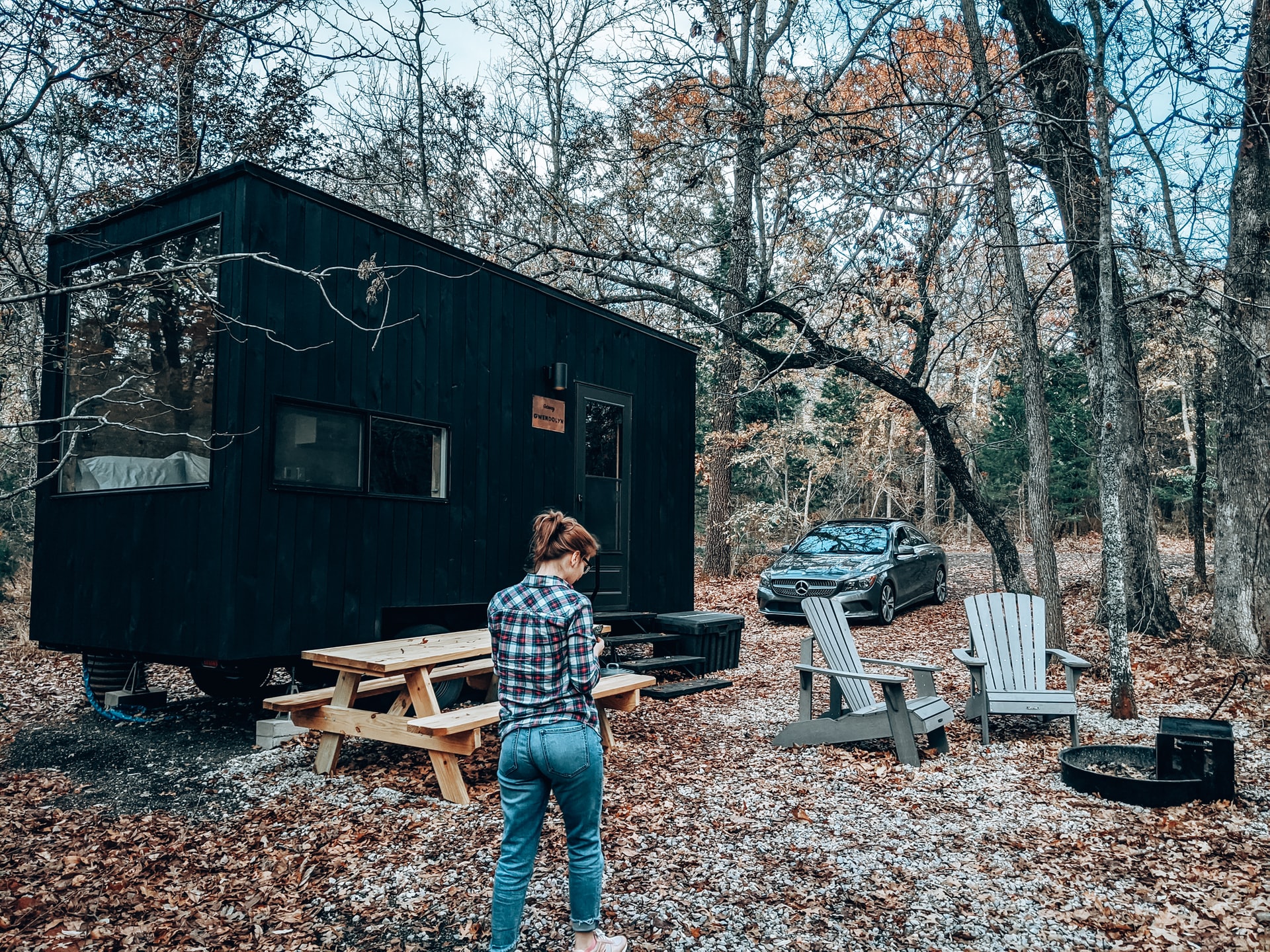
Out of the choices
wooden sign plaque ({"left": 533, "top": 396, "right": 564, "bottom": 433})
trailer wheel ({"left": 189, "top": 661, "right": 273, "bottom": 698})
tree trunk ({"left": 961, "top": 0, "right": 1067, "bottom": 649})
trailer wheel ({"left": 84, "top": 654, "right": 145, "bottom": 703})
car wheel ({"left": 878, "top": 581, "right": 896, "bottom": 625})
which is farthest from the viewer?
car wheel ({"left": 878, "top": 581, "right": 896, "bottom": 625})

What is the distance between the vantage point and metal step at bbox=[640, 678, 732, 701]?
7176 mm

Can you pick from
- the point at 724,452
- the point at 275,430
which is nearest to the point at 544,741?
the point at 275,430

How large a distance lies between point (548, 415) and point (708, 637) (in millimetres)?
2700

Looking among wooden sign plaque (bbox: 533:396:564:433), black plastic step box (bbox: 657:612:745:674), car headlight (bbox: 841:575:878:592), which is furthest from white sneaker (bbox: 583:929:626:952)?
car headlight (bbox: 841:575:878:592)

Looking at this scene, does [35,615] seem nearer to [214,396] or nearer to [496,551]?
[214,396]

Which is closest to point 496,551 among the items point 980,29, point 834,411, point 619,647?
point 619,647

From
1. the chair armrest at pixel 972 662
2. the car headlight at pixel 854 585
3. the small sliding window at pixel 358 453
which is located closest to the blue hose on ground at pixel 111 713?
the small sliding window at pixel 358 453

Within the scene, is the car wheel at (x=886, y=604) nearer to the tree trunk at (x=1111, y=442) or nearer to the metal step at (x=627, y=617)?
the metal step at (x=627, y=617)

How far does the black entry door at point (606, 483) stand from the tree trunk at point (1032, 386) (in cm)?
439

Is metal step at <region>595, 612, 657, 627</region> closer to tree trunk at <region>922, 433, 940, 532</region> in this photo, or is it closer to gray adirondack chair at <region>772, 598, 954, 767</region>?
gray adirondack chair at <region>772, 598, 954, 767</region>

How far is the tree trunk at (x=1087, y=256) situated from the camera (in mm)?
6688

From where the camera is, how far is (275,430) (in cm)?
546

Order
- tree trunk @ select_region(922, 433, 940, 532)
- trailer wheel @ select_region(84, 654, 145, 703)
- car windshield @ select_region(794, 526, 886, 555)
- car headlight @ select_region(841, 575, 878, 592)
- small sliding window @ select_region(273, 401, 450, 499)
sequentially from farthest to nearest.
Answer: tree trunk @ select_region(922, 433, 940, 532), car windshield @ select_region(794, 526, 886, 555), car headlight @ select_region(841, 575, 878, 592), trailer wheel @ select_region(84, 654, 145, 703), small sliding window @ select_region(273, 401, 450, 499)

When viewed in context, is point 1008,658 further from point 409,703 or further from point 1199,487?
point 1199,487
